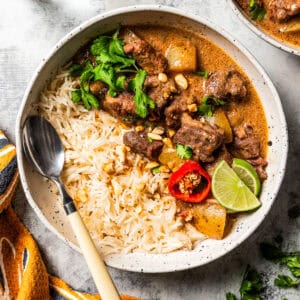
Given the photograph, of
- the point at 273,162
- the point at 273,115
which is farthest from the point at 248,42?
the point at 273,162

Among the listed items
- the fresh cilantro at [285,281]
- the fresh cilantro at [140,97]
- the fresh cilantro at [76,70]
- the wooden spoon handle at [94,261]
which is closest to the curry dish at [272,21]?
the fresh cilantro at [140,97]

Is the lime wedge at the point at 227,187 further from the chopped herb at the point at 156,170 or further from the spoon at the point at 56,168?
the spoon at the point at 56,168

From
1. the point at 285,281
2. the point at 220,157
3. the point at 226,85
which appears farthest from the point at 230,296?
the point at 226,85

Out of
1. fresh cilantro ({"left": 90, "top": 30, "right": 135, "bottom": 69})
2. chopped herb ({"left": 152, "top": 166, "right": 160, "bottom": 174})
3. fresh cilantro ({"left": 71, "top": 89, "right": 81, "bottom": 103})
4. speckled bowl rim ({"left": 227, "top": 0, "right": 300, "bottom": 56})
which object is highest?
speckled bowl rim ({"left": 227, "top": 0, "right": 300, "bottom": 56})

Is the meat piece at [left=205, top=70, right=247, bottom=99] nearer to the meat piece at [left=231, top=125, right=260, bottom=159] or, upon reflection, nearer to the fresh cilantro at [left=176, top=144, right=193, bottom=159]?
the meat piece at [left=231, top=125, right=260, bottom=159]

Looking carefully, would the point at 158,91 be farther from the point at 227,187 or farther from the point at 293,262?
the point at 293,262

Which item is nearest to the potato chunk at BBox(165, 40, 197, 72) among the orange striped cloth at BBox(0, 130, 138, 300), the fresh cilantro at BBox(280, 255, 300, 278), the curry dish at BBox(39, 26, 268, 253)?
Answer: the curry dish at BBox(39, 26, 268, 253)
